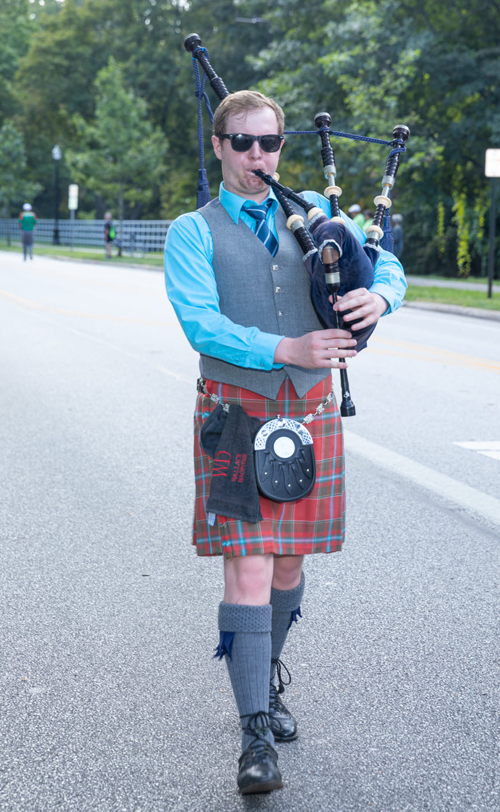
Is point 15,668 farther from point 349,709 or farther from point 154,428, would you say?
point 154,428

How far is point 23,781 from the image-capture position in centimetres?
283

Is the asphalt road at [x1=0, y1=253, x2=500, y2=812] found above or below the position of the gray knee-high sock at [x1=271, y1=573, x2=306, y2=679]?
below

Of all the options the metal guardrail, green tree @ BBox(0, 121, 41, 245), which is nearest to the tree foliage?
the metal guardrail

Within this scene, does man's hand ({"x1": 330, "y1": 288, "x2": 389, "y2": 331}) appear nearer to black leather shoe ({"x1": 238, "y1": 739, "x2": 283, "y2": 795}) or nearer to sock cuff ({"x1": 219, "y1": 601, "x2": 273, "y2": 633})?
sock cuff ({"x1": 219, "y1": 601, "x2": 273, "y2": 633})

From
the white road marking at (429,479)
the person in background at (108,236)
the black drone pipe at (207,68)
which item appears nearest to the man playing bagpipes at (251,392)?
the black drone pipe at (207,68)

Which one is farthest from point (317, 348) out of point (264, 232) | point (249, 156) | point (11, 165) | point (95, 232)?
point (11, 165)

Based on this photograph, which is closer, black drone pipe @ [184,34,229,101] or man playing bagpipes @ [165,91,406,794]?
man playing bagpipes @ [165,91,406,794]

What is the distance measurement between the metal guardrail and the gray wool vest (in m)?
36.7

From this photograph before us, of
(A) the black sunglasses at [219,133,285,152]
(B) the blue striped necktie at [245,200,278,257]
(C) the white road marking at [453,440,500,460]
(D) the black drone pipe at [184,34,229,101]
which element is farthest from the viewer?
(C) the white road marking at [453,440,500,460]

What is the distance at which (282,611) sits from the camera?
10.4 ft

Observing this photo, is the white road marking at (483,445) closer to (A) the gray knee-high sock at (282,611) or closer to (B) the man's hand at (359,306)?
(A) the gray knee-high sock at (282,611)

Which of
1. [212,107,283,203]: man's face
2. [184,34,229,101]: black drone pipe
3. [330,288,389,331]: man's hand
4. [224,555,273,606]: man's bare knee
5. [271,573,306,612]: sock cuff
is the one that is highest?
[184,34,229,101]: black drone pipe

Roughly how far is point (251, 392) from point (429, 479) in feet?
11.8

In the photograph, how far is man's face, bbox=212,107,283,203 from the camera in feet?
9.32
